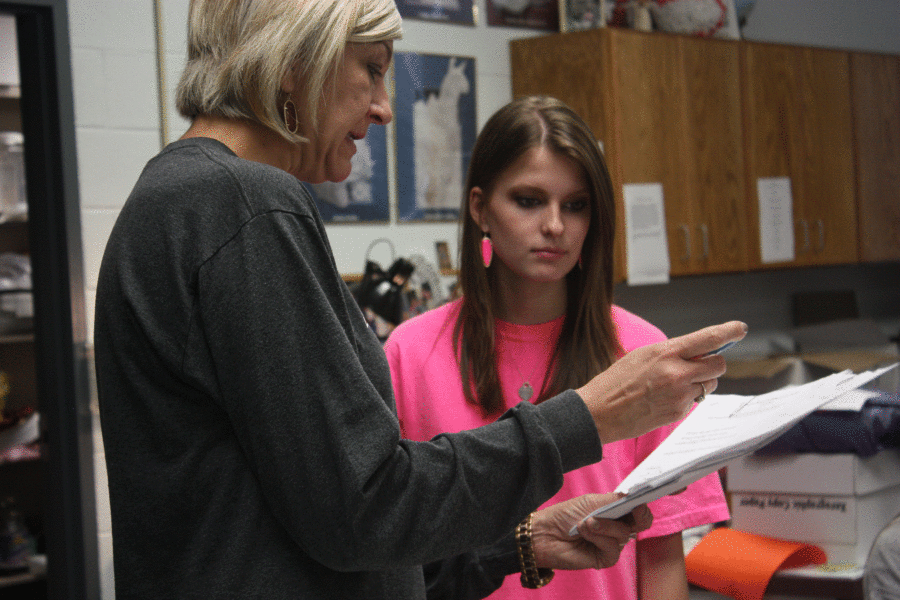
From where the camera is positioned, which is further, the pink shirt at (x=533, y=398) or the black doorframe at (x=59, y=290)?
the black doorframe at (x=59, y=290)

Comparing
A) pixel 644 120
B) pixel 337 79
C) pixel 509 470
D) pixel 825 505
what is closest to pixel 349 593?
pixel 509 470

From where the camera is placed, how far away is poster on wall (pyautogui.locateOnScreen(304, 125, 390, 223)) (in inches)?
114

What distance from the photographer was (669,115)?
3281 mm

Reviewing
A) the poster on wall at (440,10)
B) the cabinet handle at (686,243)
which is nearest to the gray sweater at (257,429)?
the poster on wall at (440,10)

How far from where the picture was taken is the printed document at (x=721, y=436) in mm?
838

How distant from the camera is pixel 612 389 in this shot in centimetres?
80

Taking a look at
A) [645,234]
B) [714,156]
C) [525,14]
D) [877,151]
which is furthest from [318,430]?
[877,151]

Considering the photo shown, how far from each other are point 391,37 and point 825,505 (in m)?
1.29

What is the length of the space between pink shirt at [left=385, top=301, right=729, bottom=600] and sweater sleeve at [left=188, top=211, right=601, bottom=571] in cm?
61

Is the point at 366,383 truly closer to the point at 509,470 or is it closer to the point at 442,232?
the point at 509,470

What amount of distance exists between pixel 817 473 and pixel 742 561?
9.0 inches

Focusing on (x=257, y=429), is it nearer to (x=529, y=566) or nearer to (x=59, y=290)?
(x=529, y=566)

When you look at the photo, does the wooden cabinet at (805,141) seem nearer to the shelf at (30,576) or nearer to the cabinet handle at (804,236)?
the cabinet handle at (804,236)

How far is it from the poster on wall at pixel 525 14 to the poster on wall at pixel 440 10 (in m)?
0.10
